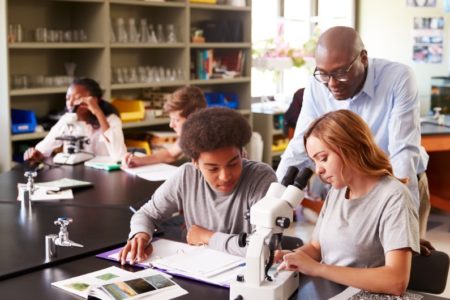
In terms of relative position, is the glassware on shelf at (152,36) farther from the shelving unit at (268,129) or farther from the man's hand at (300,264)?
the man's hand at (300,264)

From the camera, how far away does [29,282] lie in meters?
1.87

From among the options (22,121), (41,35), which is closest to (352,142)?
(22,121)

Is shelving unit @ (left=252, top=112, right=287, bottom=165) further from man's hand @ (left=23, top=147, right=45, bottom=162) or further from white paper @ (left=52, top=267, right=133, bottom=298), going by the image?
white paper @ (left=52, top=267, right=133, bottom=298)

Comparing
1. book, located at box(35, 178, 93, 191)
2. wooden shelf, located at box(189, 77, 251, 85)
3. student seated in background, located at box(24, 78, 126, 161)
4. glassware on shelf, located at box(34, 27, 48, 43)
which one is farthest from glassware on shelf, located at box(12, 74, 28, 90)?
book, located at box(35, 178, 93, 191)

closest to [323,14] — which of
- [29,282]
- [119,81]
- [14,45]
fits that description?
[119,81]

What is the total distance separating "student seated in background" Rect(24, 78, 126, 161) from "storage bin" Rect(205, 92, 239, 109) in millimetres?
2118

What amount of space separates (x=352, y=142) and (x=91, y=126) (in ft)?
Result: 7.70

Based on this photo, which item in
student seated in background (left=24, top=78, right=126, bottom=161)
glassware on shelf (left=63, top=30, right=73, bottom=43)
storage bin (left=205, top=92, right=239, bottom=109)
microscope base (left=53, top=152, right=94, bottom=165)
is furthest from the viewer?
storage bin (left=205, top=92, right=239, bottom=109)

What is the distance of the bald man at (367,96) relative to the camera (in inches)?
97.7

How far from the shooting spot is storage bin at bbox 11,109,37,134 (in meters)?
4.57

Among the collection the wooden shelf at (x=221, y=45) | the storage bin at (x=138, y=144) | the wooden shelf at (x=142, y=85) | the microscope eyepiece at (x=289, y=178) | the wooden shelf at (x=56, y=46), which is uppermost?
the wooden shelf at (x=221, y=45)

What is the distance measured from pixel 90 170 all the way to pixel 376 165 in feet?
6.64

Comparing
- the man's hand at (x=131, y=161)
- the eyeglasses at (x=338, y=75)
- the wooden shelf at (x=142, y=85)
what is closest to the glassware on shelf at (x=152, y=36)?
the wooden shelf at (x=142, y=85)

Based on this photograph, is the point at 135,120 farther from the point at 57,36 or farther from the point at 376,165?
the point at 376,165
